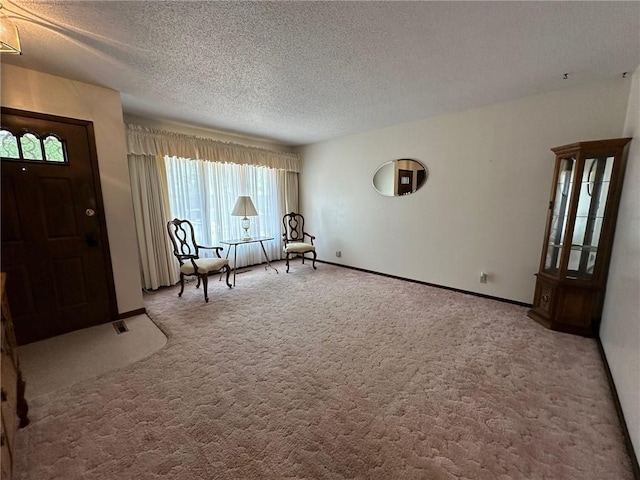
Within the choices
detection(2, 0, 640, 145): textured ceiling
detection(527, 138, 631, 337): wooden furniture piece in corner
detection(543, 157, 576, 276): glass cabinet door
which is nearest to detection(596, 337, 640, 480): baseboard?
detection(527, 138, 631, 337): wooden furniture piece in corner

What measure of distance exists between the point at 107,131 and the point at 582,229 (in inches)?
188

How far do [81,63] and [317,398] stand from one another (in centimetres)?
317

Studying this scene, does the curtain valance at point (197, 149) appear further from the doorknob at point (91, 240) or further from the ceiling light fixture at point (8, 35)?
the ceiling light fixture at point (8, 35)

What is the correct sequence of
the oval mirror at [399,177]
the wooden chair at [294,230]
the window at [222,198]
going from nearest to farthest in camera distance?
the oval mirror at [399,177] < the window at [222,198] < the wooden chair at [294,230]

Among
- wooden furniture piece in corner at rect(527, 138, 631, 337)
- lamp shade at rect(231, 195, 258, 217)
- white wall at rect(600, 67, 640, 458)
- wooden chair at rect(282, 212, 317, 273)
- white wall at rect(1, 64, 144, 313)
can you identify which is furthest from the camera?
wooden chair at rect(282, 212, 317, 273)

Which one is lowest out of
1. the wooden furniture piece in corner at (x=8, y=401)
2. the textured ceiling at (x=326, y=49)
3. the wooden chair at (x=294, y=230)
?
the wooden furniture piece in corner at (x=8, y=401)

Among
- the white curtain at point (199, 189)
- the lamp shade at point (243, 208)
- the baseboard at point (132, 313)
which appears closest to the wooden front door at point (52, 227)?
the baseboard at point (132, 313)

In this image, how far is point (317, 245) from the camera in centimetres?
543

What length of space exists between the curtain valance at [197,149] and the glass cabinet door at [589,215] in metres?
4.22

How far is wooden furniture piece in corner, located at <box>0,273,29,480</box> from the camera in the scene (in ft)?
3.51

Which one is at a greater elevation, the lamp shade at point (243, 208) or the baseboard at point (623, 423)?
the lamp shade at point (243, 208)

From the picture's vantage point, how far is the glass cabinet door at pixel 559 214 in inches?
101

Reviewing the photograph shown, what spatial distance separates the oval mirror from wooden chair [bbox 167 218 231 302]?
8.75ft

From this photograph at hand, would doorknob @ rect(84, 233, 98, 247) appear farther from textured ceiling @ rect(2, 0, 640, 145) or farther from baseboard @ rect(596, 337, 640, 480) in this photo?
baseboard @ rect(596, 337, 640, 480)
